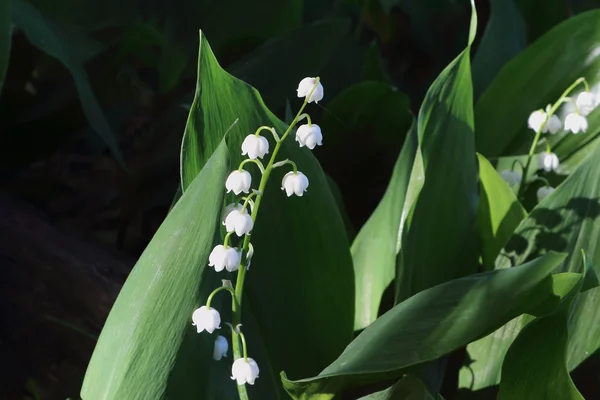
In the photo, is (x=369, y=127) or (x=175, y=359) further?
(x=369, y=127)

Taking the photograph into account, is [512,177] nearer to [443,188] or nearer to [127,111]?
[443,188]

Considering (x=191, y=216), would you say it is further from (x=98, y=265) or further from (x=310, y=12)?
(x=310, y=12)

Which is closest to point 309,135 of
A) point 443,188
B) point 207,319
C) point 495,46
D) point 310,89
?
point 310,89

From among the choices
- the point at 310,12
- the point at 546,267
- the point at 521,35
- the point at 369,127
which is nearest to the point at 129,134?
the point at 310,12

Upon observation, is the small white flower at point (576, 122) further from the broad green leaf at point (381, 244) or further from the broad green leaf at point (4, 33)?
the broad green leaf at point (4, 33)

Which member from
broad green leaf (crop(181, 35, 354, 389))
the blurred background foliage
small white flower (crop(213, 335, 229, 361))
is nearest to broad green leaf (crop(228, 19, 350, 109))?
the blurred background foliage

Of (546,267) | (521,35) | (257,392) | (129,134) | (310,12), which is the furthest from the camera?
(310,12)
